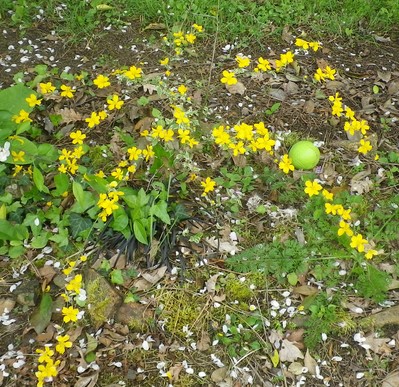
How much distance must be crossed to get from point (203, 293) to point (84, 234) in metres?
0.68

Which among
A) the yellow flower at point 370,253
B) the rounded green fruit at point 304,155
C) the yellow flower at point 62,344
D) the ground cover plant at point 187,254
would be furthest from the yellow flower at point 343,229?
the yellow flower at point 62,344

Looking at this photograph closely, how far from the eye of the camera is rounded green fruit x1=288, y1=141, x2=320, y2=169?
116 inches

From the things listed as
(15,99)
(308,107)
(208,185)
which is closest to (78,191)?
(208,185)

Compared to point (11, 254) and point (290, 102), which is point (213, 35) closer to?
point (290, 102)

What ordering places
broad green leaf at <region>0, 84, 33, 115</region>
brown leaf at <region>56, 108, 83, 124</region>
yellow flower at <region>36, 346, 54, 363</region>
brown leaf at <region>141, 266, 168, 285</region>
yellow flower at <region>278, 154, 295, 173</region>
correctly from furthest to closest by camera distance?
1. brown leaf at <region>56, 108, 83, 124</region>
2. broad green leaf at <region>0, 84, 33, 115</region>
3. yellow flower at <region>278, 154, 295, 173</region>
4. brown leaf at <region>141, 266, 168, 285</region>
5. yellow flower at <region>36, 346, 54, 363</region>

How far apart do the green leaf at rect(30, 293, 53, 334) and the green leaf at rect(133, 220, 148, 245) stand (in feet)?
1.74

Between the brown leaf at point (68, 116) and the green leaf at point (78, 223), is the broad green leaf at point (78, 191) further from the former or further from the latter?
the brown leaf at point (68, 116)

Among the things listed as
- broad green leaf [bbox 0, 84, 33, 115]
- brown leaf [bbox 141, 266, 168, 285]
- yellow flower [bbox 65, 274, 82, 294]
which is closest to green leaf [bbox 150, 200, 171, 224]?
brown leaf [bbox 141, 266, 168, 285]

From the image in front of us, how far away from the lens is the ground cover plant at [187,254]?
7.81 ft

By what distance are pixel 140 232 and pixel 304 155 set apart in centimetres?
109

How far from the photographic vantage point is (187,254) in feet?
8.79

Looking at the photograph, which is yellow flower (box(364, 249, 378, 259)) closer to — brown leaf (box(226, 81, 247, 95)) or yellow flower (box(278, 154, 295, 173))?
yellow flower (box(278, 154, 295, 173))

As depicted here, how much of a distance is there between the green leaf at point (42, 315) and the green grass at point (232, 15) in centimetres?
210

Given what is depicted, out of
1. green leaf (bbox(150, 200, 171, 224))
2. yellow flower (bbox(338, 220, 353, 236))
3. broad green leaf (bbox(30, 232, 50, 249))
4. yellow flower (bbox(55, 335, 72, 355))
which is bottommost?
yellow flower (bbox(55, 335, 72, 355))
